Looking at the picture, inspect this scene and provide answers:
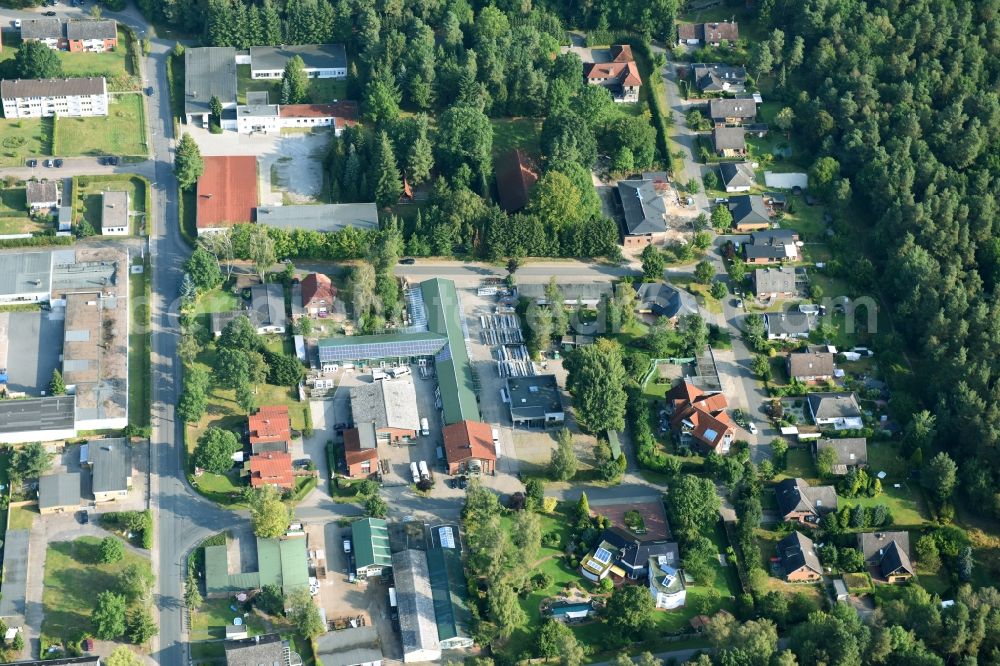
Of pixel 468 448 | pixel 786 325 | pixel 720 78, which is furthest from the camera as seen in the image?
pixel 720 78

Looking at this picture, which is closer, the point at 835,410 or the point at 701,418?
the point at 701,418

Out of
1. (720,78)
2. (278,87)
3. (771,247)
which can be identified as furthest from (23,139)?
(771,247)

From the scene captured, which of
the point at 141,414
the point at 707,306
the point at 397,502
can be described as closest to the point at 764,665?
the point at 397,502

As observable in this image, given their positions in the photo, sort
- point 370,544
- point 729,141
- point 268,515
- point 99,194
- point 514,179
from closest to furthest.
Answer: point 268,515 < point 370,544 < point 99,194 < point 514,179 < point 729,141

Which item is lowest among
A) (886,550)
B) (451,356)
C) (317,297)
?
(886,550)

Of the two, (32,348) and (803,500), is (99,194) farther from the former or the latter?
(803,500)

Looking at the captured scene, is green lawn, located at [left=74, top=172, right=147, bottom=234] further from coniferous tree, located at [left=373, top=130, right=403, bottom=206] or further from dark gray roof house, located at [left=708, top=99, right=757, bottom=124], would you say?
dark gray roof house, located at [left=708, top=99, right=757, bottom=124]

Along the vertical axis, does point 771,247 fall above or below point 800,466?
above

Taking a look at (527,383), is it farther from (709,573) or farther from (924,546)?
(924,546)

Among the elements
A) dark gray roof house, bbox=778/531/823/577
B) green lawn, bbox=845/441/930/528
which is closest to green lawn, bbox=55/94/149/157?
dark gray roof house, bbox=778/531/823/577
